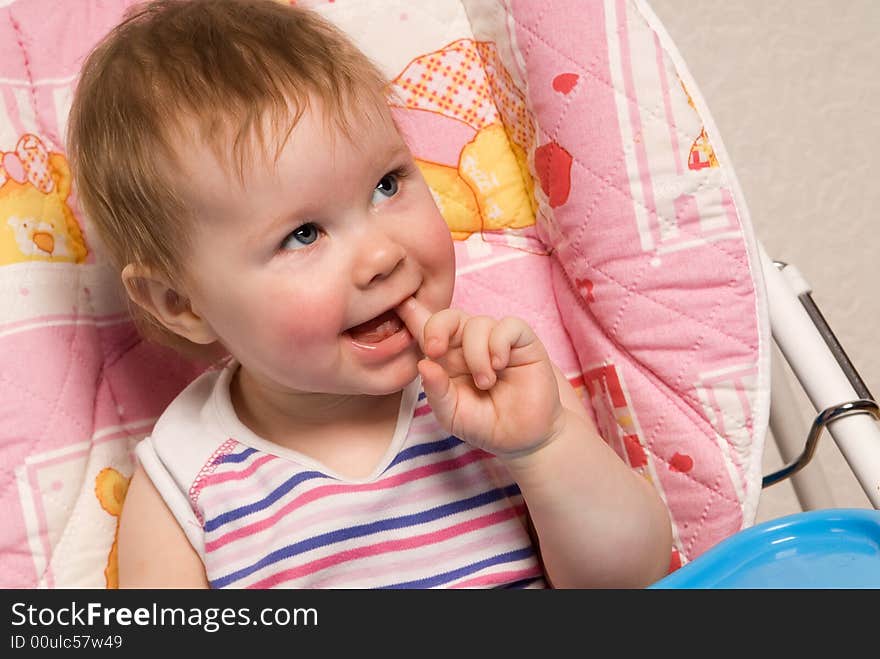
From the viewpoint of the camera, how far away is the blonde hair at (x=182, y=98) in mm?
670

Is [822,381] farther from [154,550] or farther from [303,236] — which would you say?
[154,550]

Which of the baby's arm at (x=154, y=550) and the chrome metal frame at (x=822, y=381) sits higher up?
the chrome metal frame at (x=822, y=381)

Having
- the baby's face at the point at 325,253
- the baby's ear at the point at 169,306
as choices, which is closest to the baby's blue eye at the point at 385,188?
the baby's face at the point at 325,253

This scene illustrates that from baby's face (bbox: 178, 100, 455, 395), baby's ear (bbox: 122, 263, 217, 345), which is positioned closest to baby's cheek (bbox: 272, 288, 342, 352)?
baby's face (bbox: 178, 100, 455, 395)

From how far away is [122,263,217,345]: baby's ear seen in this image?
761mm

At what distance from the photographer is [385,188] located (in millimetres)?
709

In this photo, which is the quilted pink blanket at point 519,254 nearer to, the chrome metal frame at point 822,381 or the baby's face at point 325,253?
the chrome metal frame at point 822,381

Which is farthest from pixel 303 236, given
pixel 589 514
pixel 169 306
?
pixel 589 514

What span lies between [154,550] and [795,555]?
1.44 ft

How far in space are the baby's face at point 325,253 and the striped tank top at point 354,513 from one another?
89mm

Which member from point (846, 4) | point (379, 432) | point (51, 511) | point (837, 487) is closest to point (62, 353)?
point (51, 511)

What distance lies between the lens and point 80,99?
756 mm

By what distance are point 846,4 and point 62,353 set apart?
1.29 metres
